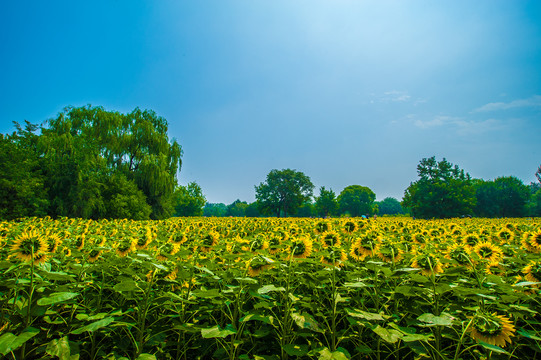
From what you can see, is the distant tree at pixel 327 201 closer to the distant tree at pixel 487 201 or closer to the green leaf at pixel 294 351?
the distant tree at pixel 487 201

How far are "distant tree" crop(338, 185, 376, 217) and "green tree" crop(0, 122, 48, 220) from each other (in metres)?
77.5

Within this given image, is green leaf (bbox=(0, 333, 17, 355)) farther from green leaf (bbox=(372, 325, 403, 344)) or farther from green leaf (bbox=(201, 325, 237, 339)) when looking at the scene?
green leaf (bbox=(372, 325, 403, 344))

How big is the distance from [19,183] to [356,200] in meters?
82.4

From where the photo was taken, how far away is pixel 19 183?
1298 cm

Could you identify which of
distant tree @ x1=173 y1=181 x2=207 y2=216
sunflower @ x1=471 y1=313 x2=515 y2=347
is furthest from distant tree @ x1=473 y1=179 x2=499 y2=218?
sunflower @ x1=471 y1=313 x2=515 y2=347

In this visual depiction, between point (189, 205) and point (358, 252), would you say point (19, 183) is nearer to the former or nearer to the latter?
point (358, 252)

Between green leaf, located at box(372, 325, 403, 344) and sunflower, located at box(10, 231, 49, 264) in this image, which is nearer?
green leaf, located at box(372, 325, 403, 344)

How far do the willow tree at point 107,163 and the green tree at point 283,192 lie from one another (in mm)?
39091

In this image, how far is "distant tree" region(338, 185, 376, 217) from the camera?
274ft

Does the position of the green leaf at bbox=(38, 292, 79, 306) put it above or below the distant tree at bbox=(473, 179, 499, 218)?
below

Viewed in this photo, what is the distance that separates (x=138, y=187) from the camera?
1839cm

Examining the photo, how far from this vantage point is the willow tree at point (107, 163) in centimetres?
1488

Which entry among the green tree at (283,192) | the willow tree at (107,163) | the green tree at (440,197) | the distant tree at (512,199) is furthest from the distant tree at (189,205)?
the distant tree at (512,199)

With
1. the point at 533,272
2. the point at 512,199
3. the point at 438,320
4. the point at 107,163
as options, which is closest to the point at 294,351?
the point at 438,320
